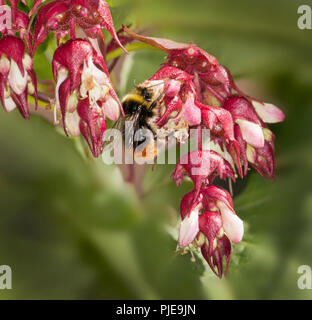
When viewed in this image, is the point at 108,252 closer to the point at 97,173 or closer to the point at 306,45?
the point at 97,173

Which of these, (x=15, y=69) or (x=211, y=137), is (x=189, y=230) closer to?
(x=211, y=137)

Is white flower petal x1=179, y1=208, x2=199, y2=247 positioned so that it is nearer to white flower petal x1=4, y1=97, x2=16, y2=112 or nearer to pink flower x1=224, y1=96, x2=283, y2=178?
pink flower x1=224, y1=96, x2=283, y2=178

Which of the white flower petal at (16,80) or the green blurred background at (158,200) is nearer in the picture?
the white flower petal at (16,80)

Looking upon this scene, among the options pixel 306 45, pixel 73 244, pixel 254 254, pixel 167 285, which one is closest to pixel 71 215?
pixel 73 244

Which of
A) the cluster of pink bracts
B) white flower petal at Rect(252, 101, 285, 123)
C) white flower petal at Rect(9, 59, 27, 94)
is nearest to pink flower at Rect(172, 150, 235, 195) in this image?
the cluster of pink bracts

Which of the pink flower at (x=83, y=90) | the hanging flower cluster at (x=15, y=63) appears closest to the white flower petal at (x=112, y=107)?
the pink flower at (x=83, y=90)

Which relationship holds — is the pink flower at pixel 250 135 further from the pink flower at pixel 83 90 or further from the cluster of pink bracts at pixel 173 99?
the pink flower at pixel 83 90

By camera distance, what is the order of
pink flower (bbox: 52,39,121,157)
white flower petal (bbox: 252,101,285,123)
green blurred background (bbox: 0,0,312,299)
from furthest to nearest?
green blurred background (bbox: 0,0,312,299) → white flower petal (bbox: 252,101,285,123) → pink flower (bbox: 52,39,121,157)
